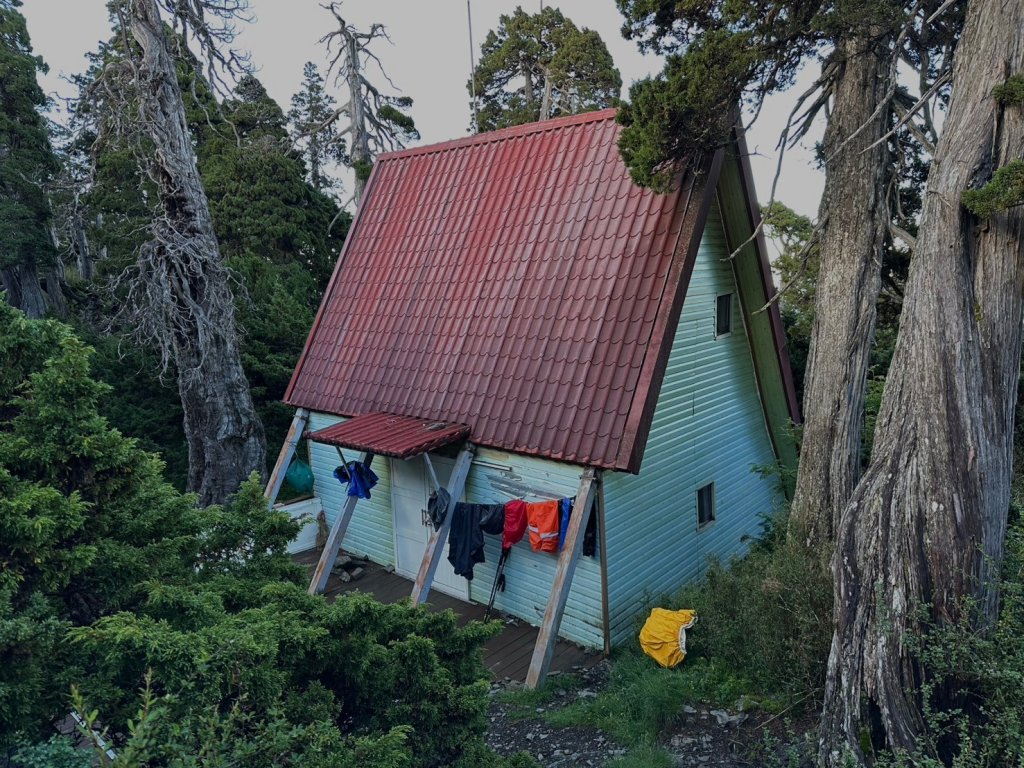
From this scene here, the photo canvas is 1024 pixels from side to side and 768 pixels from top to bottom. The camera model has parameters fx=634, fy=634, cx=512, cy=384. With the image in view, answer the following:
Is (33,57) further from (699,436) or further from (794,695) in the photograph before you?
(794,695)

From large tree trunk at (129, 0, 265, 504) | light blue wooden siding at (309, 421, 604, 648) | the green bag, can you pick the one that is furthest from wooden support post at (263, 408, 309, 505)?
large tree trunk at (129, 0, 265, 504)

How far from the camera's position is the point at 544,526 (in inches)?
297

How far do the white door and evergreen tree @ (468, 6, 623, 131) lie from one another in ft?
49.3

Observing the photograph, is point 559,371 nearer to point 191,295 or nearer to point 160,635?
point 160,635

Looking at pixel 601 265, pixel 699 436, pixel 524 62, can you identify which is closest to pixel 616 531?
pixel 699 436

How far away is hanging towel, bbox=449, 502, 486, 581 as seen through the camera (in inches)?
321

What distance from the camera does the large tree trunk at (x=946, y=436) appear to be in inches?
190

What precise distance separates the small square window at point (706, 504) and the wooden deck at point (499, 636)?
286 centimetres

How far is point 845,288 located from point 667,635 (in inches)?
178

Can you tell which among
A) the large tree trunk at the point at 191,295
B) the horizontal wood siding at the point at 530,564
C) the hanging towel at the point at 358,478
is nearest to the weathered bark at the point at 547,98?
the large tree trunk at the point at 191,295

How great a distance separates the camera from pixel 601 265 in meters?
8.30

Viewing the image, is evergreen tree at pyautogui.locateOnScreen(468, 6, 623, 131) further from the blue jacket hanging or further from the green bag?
the blue jacket hanging

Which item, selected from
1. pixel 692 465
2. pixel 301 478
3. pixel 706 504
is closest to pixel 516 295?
pixel 692 465

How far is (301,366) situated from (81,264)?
1016 inches
